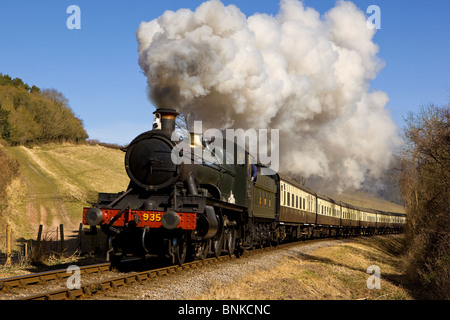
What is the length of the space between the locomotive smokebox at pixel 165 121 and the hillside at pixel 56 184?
45.0 feet

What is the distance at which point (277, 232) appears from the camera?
68.9 ft

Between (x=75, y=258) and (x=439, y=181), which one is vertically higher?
(x=439, y=181)

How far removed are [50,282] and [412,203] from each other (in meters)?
20.9

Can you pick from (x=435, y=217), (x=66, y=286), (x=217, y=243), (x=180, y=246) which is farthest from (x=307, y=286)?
(x=435, y=217)

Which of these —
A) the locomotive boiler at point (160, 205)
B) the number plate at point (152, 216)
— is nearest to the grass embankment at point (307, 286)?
the locomotive boiler at point (160, 205)

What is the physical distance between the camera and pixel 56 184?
35.8 m

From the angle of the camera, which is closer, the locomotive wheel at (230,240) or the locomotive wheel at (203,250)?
the locomotive wheel at (203,250)

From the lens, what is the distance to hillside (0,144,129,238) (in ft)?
86.3

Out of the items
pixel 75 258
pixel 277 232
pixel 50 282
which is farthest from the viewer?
pixel 277 232

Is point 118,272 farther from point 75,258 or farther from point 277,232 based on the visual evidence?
point 277,232

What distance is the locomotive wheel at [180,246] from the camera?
1050 centimetres

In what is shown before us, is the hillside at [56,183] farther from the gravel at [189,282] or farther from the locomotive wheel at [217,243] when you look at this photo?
the gravel at [189,282]
